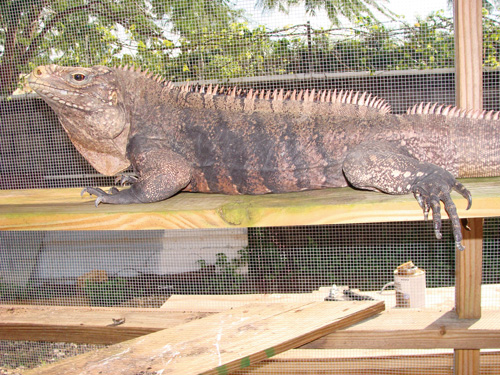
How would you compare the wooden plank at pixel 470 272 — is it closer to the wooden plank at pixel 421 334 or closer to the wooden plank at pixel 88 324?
the wooden plank at pixel 421 334

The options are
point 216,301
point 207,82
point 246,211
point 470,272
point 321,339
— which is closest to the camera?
point 246,211

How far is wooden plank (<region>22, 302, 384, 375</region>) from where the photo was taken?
6.00 feet

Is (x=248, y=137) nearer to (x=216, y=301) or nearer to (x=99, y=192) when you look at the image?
(x=99, y=192)

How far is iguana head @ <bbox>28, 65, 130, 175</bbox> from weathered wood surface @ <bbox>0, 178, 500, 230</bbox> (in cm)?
36

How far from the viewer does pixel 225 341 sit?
6.86 ft

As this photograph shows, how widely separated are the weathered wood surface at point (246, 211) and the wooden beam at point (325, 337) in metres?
0.94

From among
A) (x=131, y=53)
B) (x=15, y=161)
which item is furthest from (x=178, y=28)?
(x=15, y=161)

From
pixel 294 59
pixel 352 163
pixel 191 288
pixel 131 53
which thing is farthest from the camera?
pixel 191 288

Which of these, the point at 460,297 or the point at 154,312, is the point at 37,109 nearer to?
the point at 154,312

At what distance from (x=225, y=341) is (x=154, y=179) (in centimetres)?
86

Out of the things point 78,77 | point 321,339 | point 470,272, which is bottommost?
point 321,339

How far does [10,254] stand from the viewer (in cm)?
487

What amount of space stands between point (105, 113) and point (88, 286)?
9.24ft

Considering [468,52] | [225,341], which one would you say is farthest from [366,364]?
[468,52]
